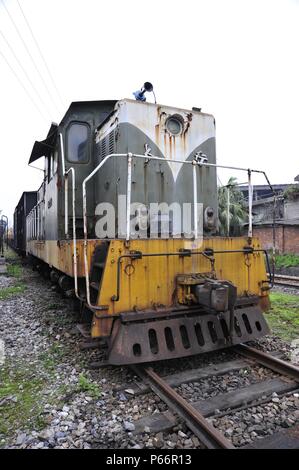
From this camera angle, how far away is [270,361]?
3.39 m

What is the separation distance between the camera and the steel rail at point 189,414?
7.04 ft

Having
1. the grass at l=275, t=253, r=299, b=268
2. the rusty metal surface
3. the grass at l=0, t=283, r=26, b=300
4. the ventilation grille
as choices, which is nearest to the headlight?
the ventilation grille

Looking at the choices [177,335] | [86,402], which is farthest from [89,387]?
[177,335]

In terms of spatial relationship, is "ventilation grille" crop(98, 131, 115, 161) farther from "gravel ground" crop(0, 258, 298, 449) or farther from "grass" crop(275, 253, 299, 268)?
"grass" crop(275, 253, 299, 268)

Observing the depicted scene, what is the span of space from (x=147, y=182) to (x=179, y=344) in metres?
1.98

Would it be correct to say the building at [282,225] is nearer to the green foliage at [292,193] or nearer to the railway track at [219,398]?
the green foliage at [292,193]

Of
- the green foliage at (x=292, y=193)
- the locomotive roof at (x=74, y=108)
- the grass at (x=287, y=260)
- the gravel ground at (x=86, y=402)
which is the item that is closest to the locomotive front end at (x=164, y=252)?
the gravel ground at (x=86, y=402)

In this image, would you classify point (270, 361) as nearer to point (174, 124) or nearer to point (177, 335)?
point (177, 335)

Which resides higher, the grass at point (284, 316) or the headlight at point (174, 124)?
the headlight at point (174, 124)

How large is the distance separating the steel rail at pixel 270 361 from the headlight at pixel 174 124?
2.79m

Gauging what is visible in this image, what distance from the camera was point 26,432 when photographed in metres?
2.40

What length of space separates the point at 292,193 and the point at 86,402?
62.9 feet

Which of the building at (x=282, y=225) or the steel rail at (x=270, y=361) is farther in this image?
the building at (x=282, y=225)
